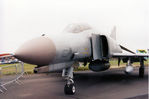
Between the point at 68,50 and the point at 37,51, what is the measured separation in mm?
1372

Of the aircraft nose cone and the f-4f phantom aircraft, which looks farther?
the f-4f phantom aircraft

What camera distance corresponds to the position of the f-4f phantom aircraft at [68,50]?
4725mm

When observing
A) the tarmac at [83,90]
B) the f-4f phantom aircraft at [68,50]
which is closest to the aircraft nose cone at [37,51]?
the f-4f phantom aircraft at [68,50]

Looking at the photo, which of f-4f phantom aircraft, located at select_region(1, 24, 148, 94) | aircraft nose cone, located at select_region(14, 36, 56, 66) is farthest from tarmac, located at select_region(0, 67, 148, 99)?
aircraft nose cone, located at select_region(14, 36, 56, 66)

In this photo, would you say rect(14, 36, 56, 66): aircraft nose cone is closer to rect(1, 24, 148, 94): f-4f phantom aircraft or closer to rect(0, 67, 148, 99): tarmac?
rect(1, 24, 148, 94): f-4f phantom aircraft

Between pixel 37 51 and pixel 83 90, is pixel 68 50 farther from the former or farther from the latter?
pixel 83 90

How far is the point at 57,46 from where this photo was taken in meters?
5.34

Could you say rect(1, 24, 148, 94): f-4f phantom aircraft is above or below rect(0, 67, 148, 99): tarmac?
above

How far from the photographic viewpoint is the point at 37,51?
4711 millimetres

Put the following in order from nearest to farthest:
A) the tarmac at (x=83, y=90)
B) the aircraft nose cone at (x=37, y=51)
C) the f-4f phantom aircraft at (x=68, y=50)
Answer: the aircraft nose cone at (x=37, y=51)
the f-4f phantom aircraft at (x=68, y=50)
the tarmac at (x=83, y=90)

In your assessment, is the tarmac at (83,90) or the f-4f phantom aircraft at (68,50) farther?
the tarmac at (83,90)

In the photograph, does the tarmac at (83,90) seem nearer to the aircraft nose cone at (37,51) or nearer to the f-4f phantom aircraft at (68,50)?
the f-4f phantom aircraft at (68,50)

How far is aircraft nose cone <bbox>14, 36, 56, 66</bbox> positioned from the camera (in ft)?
15.0

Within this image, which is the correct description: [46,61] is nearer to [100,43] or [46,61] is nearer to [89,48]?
[89,48]
